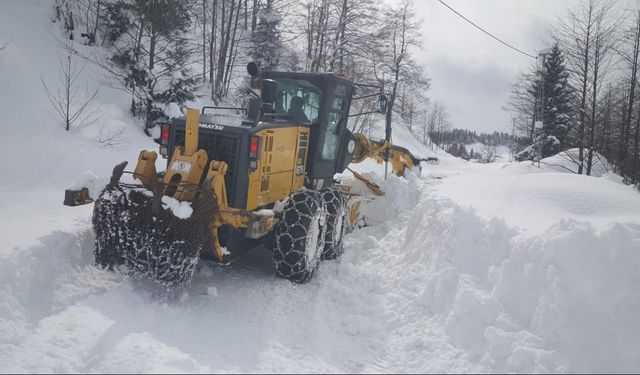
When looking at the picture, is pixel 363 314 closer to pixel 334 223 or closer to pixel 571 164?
pixel 334 223

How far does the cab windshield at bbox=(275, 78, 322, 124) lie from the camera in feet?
21.4

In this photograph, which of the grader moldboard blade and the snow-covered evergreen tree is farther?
the snow-covered evergreen tree

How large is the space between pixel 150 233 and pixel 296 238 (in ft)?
5.49

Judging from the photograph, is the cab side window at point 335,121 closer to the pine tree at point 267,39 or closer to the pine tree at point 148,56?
the pine tree at point 148,56

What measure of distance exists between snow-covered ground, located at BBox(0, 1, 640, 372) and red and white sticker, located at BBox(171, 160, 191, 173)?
106 centimetres

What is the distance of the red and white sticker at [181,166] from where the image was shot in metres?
4.68

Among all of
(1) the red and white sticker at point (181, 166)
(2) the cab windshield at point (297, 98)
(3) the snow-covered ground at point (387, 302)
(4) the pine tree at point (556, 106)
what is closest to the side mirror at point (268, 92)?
(2) the cab windshield at point (297, 98)

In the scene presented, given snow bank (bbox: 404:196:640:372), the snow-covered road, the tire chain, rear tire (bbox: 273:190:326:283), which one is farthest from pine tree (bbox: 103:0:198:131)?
snow bank (bbox: 404:196:640:372)

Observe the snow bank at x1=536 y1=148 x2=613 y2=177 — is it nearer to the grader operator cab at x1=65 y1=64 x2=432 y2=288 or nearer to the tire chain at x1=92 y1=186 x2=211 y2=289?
the grader operator cab at x1=65 y1=64 x2=432 y2=288

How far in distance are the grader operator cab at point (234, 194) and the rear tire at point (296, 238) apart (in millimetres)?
12

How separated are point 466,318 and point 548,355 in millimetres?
762

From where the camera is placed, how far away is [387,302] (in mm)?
4953

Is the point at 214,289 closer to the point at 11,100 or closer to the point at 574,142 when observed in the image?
the point at 11,100

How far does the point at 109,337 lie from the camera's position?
3.60m
